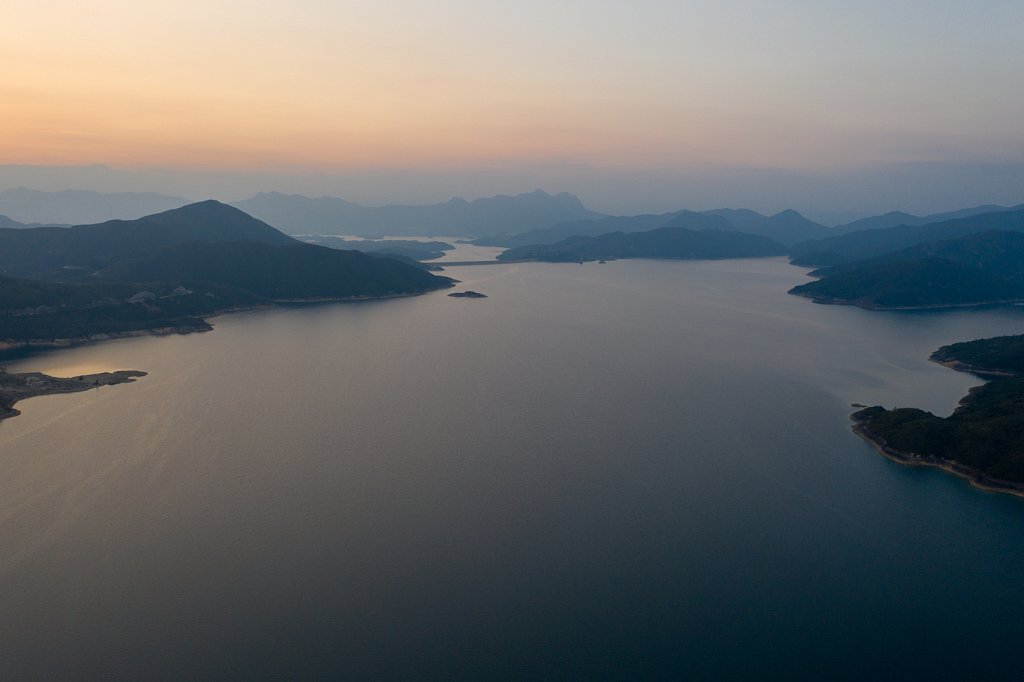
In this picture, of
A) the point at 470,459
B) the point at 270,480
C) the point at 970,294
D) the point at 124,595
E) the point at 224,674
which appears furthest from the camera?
the point at 970,294

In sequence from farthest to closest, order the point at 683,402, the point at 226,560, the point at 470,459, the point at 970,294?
the point at 970,294
the point at 683,402
the point at 470,459
the point at 226,560

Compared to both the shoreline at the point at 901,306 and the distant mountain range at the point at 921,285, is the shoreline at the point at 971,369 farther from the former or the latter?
the distant mountain range at the point at 921,285

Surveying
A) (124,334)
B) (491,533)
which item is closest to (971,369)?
(491,533)

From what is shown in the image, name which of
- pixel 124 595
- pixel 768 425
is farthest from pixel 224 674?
pixel 768 425

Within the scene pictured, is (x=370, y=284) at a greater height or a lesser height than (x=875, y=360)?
greater

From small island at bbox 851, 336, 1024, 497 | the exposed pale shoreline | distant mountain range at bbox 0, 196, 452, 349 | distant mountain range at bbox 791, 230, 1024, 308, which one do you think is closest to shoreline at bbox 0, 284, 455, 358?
the exposed pale shoreline

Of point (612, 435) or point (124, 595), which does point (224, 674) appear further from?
point (612, 435)

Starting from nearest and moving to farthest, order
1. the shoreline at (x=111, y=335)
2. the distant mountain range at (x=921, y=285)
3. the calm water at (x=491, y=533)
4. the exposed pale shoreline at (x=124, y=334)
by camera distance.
Answer: the calm water at (x=491, y=533), the shoreline at (x=111, y=335), the exposed pale shoreline at (x=124, y=334), the distant mountain range at (x=921, y=285)

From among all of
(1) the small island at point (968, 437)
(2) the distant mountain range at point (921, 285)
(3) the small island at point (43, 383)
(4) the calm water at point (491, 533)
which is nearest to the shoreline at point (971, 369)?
(4) the calm water at point (491, 533)
